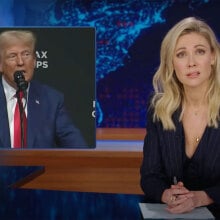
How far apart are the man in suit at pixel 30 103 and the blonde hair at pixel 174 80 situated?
1.16 meters

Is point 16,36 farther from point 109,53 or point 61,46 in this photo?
point 109,53

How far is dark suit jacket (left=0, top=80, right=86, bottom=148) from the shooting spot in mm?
2477

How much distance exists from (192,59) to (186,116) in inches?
6.6

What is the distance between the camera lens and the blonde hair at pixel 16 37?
2.50 m

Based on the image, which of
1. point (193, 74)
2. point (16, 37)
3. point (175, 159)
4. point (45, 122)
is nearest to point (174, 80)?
point (193, 74)

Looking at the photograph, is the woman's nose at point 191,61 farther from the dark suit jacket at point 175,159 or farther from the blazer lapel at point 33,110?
the blazer lapel at point 33,110

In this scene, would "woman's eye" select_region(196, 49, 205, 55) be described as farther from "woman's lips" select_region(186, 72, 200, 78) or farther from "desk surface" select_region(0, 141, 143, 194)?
"desk surface" select_region(0, 141, 143, 194)

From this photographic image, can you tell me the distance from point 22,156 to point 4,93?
13.9 inches

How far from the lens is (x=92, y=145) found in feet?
8.35

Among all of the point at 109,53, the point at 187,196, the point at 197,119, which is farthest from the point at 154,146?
the point at 109,53

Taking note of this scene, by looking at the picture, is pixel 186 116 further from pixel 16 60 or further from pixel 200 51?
pixel 16 60

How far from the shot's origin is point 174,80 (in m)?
1.37

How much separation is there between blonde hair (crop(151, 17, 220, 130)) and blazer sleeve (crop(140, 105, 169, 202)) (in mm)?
35

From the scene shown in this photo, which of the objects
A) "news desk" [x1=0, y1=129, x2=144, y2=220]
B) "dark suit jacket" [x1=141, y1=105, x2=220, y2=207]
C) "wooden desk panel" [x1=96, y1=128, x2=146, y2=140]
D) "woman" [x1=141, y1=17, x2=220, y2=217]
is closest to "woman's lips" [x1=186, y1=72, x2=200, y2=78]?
"woman" [x1=141, y1=17, x2=220, y2=217]
